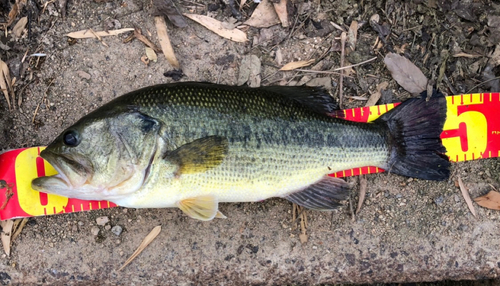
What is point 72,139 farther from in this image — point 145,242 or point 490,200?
point 490,200

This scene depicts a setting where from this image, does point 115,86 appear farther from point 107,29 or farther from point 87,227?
point 87,227

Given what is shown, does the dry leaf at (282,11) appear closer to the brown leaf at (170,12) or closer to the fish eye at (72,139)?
the brown leaf at (170,12)

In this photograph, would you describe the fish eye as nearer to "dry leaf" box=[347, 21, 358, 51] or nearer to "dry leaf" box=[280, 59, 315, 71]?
"dry leaf" box=[280, 59, 315, 71]

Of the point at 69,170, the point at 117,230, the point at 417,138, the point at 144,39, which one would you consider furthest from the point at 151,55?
the point at 417,138

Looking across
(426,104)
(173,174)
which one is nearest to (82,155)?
(173,174)

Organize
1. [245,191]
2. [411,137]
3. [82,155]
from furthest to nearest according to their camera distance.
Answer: [411,137]
[245,191]
[82,155]
